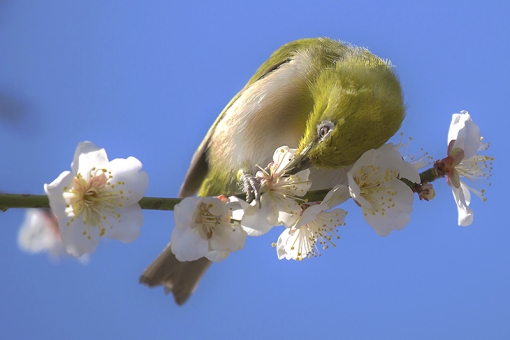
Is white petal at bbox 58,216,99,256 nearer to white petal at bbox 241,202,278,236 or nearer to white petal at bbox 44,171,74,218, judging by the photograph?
white petal at bbox 44,171,74,218

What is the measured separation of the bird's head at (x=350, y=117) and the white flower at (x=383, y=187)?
30 centimetres

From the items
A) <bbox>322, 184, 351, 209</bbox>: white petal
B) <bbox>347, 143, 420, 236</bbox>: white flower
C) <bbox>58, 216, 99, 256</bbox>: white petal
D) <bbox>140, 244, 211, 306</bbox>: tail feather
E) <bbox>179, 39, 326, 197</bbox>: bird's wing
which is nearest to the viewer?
<bbox>58, 216, 99, 256</bbox>: white petal

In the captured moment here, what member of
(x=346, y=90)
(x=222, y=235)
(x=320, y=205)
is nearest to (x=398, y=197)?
(x=320, y=205)

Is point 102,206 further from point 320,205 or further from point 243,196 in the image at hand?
point 320,205

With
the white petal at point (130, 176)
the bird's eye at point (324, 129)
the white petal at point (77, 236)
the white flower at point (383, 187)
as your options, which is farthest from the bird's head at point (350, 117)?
the white petal at point (77, 236)

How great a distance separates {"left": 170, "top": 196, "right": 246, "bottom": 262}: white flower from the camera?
169cm

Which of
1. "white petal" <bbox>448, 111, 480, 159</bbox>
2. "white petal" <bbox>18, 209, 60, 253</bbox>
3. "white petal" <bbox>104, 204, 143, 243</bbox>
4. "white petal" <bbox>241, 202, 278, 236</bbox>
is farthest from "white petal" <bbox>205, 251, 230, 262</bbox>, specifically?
"white petal" <bbox>448, 111, 480, 159</bbox>

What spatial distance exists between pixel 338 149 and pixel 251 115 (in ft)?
2.78

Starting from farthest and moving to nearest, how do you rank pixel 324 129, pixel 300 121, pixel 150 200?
pixel 300 121, pixel 324 129, pixel 150 200

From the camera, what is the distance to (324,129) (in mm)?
2455

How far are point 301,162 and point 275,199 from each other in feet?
1.42

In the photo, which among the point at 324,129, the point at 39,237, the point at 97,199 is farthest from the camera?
the point at 324,129

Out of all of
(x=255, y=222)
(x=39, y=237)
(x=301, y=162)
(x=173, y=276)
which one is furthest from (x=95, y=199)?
(x=173, y=276)

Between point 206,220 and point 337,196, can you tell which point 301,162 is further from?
point 206,220
